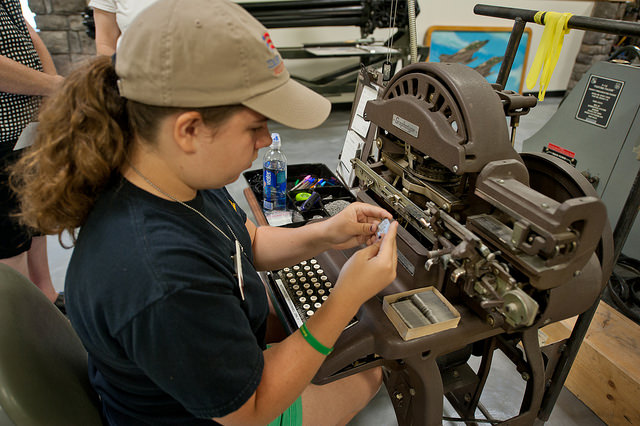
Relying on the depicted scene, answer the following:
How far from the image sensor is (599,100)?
210 cm

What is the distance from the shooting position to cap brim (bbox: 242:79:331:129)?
69 centimetres

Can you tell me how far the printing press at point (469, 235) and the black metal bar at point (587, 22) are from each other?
262 millimetres

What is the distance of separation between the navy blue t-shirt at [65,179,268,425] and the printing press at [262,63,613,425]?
291mm

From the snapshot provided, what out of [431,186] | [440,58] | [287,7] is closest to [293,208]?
[431,186]

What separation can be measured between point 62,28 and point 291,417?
4.34 m

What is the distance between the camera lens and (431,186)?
1.00 m

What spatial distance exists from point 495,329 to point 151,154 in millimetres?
830

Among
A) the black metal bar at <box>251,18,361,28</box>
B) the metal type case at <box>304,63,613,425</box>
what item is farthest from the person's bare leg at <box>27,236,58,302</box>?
the black metal bar at <box>251,18,361,28</box>

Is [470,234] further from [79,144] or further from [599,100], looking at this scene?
Answer: [599,100]

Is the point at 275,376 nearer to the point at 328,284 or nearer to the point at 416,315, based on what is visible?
the point at 416,315

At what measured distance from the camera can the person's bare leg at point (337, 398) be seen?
3.32 feet

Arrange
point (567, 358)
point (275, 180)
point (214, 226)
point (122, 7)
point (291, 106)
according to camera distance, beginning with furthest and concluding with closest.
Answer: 1. point (275, 180)
2. point (122, 7)
3. point (567, 358)
4. point (214, 226)
5. point (291, 106)

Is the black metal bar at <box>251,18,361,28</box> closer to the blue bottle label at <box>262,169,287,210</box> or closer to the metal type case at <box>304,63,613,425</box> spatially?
the blue bottle label at <box>262,169,287,210</box>

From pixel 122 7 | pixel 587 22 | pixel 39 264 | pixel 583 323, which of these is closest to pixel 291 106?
pixel 587 22
